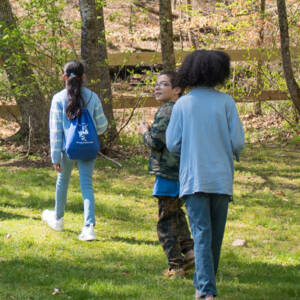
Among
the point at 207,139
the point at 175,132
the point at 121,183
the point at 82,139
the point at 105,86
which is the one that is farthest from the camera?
the point at 105,86

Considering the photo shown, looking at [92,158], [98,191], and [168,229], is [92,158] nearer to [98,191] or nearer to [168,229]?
[168,229]

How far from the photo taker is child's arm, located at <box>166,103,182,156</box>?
3.91 metres

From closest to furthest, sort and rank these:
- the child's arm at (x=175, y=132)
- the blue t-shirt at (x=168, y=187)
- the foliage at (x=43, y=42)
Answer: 1. the child's arm at (x=175, y=132)
2. the blue t-shirt at (x=168, y=187)
3. the foliage at (x=43, y=42)

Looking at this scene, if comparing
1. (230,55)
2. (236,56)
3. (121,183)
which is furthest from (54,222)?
(236,56)

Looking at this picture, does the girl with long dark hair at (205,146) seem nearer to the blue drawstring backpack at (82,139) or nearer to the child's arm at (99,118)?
the blue drawstring backpack at (82,139)

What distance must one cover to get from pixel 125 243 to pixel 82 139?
1265mm

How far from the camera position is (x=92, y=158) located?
5746mm

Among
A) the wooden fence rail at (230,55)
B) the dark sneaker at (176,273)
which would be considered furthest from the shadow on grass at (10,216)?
the wooden fence rail at (230,55)

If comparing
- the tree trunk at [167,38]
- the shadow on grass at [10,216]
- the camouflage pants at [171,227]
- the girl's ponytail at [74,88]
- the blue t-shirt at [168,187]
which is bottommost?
the shadow on grass at [10,216]

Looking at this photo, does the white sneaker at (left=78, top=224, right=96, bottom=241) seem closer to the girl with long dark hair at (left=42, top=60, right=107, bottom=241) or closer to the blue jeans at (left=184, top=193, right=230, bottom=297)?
the girl with long dark hair at (left=42, top=60, right=107, bottom=241)

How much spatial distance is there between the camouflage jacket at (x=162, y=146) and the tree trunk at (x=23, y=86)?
220 inches

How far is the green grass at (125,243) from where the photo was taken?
4539 millimetres

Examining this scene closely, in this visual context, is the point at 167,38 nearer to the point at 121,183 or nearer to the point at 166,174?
the point at 121,183

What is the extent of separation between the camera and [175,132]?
12.9ft
